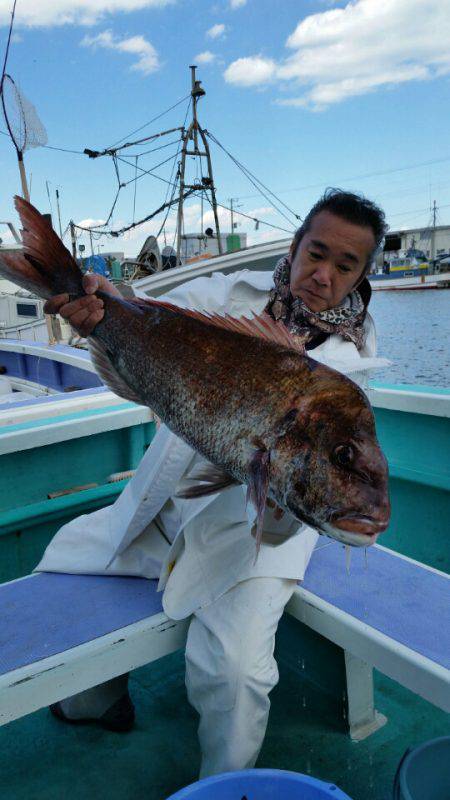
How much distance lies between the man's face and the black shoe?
2.12 meters

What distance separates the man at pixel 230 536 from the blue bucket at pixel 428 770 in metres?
0.52

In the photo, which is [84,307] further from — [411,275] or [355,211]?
[411,275]

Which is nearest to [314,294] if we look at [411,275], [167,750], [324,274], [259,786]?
[324,274]

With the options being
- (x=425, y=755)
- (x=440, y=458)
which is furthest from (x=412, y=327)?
(x=425, y=755)

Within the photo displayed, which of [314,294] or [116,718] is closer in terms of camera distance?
[314,294]

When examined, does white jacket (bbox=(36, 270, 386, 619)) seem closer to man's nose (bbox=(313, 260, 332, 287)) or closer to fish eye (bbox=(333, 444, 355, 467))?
man's nose (bbox=(313, 260, 332, 287))

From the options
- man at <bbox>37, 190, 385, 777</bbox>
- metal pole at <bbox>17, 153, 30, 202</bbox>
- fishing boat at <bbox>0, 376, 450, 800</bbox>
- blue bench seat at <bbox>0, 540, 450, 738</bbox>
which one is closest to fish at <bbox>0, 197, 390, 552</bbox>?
man at <bbox>37, 190, 385, 777</bbox>

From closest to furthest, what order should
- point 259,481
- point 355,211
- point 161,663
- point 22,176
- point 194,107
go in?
point 259,481 → point 355,211 → point 161,663 → point 22,176 → point 194,107

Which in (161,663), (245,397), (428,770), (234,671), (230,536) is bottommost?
(161,663)

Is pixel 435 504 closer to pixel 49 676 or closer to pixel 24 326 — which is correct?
pixel 49 676

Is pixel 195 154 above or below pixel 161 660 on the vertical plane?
above

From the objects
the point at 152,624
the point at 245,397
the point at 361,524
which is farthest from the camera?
the point at 152,624

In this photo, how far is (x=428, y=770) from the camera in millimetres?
1923

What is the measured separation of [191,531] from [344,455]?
101 cm
